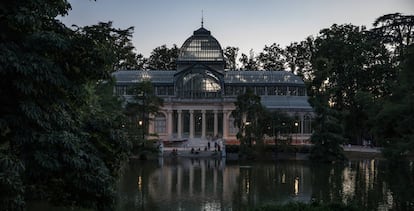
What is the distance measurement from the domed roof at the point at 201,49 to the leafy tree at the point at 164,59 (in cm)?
1955

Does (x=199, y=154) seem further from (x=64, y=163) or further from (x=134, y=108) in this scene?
(x=64, y=163)

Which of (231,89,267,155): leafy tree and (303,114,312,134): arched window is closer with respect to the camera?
(231,89,267,155): leafy tree

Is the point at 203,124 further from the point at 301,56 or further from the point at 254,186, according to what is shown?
the point at 254,186

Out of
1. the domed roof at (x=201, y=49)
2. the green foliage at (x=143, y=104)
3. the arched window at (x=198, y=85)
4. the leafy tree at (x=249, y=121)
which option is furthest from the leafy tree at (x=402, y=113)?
the domed roof at (x=201, y=49)

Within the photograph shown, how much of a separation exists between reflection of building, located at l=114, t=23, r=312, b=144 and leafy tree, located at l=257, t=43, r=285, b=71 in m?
18.6

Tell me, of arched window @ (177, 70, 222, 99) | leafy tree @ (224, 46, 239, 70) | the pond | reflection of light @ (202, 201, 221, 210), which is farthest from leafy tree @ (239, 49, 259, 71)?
reflection of light @ (202, 201, 221, 210)

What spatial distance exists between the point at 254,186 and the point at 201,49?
47083 mm

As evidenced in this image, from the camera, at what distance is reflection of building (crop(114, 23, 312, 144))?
2795 inches

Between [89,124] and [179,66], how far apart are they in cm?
6409

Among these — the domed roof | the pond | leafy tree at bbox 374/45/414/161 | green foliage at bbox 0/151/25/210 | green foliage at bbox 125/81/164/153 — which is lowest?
the pond

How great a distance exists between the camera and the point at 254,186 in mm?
31375

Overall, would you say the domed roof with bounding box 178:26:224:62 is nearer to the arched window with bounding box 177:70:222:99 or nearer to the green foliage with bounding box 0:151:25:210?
the arched window with bounding box 177:70:222:99

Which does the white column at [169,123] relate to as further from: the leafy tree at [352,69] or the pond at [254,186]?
the pond at [254,186]

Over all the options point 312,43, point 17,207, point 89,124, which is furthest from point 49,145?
point 312,43
